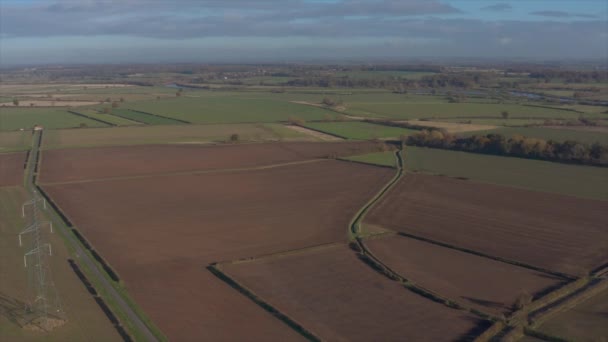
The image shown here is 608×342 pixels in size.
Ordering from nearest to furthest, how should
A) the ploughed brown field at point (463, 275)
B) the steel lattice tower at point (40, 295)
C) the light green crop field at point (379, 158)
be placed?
the steel lattice tower at point (40, 295) → the ploughed brown field at point (463, 275) → the light green crop field at point (379, 158)

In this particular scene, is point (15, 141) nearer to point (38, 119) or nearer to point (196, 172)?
point (38, 119)

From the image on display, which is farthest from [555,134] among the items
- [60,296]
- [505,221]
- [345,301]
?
[60,296]

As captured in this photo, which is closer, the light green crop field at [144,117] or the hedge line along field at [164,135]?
the hedge line along field at [164,135]

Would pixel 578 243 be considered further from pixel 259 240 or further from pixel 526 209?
pixel 259 240

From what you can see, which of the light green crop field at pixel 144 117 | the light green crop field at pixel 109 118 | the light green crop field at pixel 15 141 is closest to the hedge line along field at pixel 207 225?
the light green crop field at pixel 15 141

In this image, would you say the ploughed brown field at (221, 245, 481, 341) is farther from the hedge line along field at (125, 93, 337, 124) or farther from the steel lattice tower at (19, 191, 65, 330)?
the hedge line along field at (125, 93, 337, 124)

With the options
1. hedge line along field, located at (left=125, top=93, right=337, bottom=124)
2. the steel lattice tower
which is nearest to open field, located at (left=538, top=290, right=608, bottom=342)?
the steel lattice tower

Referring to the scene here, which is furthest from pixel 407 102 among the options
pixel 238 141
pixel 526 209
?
pixel 526 209

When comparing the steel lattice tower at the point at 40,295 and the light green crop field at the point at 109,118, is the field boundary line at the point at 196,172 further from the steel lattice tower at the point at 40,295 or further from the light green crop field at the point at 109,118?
the light green crop field at the point at 109,118
